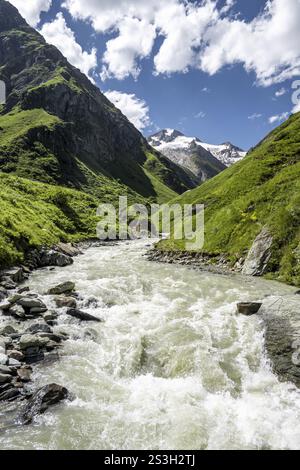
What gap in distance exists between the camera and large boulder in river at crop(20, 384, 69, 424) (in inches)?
486

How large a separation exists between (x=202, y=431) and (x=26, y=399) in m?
6.78

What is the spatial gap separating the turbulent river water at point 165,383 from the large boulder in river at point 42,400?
12.0 inches

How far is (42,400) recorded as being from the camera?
12969mm

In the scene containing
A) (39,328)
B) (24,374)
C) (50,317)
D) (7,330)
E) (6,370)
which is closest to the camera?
(6,370)

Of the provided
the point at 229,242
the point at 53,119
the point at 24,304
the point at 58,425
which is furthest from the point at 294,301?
the point at 53,119

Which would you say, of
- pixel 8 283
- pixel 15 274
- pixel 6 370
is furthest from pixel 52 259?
pixel 6 370

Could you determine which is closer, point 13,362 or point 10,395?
point 10,395

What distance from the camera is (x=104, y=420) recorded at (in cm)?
1256

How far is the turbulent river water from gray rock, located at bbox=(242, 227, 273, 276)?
22.9ft

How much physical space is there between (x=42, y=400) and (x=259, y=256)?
2669cm

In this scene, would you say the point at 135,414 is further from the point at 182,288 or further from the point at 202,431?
the point at 182,288

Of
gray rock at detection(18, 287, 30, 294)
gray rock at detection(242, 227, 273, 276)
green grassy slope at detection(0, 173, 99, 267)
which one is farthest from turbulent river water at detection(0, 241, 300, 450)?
Result: green grassy slope at detection(0, 173, 99, 267)

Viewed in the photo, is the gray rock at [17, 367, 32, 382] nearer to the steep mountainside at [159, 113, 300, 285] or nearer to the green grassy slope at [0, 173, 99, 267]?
the green grassy slope at [0, 173, 99, 267]

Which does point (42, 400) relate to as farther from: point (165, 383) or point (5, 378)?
point (165, 383)
